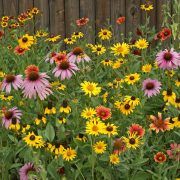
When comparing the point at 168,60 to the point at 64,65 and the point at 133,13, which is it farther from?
the point at 133,13

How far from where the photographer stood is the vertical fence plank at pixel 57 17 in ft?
22.7

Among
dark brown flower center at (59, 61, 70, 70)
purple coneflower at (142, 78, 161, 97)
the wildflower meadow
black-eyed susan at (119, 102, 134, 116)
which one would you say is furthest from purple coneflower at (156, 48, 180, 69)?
dark brown flower center at (59, 61, 70, 70)

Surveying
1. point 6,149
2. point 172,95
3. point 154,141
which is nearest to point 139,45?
point 172,95

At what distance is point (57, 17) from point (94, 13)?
47 centimetres

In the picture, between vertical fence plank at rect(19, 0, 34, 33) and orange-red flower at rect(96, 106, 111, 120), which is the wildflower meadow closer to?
orange-red flower at rect(96, 106, 111, 120)

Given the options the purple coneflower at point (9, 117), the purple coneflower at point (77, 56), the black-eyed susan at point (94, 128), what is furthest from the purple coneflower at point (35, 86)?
the purple coneflower at point (77, 56)

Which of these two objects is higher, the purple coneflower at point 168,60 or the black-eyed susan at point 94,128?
the purple coneflower at point 168,60

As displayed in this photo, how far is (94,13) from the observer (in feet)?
22.7

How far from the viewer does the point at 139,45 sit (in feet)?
14.4

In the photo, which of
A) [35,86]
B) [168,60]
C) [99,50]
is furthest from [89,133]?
[99,50]

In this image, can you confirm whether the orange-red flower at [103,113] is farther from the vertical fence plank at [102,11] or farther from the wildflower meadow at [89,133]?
the vertical fence plank at [102,11]

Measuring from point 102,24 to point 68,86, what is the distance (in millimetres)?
2979

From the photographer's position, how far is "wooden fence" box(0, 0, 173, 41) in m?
6.84

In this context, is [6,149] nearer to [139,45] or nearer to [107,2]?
[139,45]
